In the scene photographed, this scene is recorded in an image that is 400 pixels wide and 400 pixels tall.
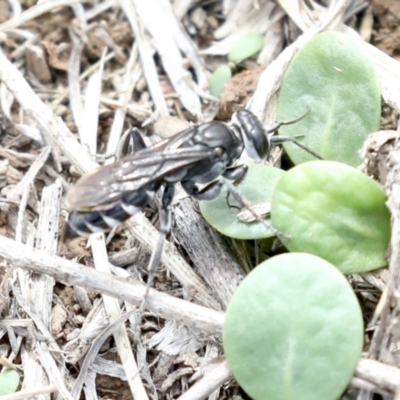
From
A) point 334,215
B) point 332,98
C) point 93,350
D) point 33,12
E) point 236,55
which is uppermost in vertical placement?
point 33,12

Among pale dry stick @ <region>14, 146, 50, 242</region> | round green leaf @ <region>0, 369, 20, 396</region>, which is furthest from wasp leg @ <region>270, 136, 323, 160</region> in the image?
round green leaf @ <region>0, 369, 20, 396</region>

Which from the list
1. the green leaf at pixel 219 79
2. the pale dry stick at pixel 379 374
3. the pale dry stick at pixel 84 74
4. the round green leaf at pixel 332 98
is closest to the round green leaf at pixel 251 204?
the round green leaf at pixel 332 98

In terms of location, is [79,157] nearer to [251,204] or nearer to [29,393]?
[251,204]

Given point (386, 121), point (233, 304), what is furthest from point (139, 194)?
point (386, 121)

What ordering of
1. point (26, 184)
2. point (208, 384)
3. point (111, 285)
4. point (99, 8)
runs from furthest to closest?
point (99, 8) → point (26, 184) → point (111, 285) → point (208, 384)

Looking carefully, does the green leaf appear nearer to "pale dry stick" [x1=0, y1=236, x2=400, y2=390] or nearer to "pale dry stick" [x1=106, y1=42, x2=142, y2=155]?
"pale dry stick" [x1=106, y1=42, x2=142, y2=155]

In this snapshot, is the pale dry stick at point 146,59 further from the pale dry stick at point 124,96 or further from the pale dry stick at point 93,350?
the pale dry stick at point 93,350

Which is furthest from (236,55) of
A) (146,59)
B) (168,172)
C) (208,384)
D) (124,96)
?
(208,384)

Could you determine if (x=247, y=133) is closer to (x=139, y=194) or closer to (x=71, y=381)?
(x=139, y=194)
